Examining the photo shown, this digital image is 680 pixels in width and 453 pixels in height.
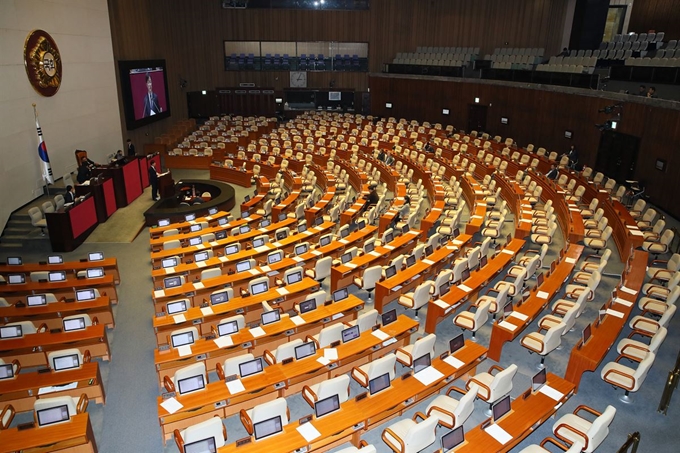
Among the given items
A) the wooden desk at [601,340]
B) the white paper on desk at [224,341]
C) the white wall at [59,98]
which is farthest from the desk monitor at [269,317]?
the white wall at [59,98]

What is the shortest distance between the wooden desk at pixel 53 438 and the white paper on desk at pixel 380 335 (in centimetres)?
457

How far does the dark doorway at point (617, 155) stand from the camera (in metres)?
17.8

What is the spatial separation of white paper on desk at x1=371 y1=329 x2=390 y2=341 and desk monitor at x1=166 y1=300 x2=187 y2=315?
3718 mm

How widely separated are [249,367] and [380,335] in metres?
2.38

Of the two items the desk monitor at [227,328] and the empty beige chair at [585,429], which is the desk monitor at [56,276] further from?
the empty beige chair at [585,429]

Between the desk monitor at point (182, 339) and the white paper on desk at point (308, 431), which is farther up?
the desk monitor at point (182, 339)

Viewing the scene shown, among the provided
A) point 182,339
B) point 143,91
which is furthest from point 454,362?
point 143,91

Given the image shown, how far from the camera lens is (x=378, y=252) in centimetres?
1211

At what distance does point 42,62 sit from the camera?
684 inches

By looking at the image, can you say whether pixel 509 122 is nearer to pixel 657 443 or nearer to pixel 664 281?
pixel 664 281

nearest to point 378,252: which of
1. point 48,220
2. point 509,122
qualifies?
point 48,220

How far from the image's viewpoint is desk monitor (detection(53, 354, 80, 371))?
7.72 m

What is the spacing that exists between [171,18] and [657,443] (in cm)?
3534

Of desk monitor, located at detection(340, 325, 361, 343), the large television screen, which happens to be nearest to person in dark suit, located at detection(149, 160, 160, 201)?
the large television screen
